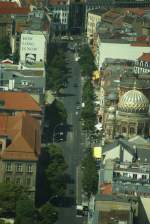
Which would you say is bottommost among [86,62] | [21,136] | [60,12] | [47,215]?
[47,215]

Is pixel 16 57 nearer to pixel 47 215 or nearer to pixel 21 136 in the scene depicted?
pixel 21 136

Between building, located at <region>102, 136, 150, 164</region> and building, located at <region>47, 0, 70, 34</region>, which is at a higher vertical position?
building, located at <region>47, 0, 70, 34</region>

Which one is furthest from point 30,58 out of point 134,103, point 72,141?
point 134,103

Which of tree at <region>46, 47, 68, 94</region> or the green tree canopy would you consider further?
tree at <region>46, 47, 68, 94</region>

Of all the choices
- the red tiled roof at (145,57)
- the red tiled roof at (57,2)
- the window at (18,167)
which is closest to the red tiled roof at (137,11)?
the red tiled roof at (57,2)

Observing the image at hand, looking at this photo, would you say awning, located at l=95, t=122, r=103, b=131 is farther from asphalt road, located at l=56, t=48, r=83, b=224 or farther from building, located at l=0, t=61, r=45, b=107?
building, located at l=0, t=61, r=45, b=107

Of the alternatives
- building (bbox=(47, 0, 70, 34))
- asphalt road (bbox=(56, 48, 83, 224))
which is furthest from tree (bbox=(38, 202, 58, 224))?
building (bbox=(47, 0, 70, 34))

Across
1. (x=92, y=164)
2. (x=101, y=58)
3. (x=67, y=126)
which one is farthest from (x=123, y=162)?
(x=101, y=58)
